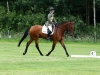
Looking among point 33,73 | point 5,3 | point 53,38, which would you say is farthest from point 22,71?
point 5,3

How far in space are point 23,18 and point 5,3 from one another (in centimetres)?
1049

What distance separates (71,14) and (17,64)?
1542 inches

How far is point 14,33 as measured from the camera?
4888 centimetres

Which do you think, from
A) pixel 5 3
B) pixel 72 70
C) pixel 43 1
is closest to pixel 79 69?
pixel 72 70

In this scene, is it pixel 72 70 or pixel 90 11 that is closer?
pixel 72 70

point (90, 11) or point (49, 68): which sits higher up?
point (49, 68)

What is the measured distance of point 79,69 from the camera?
17.7m

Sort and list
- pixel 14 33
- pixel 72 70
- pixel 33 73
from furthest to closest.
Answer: pixel 14 33 < pixel 72 70 < pixel 33 73

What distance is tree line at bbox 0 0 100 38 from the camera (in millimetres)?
50594

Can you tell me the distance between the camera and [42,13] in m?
55.2

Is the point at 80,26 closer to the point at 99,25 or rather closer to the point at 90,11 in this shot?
the point at 99,25

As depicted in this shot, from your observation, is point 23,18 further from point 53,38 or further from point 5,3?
point 53,38

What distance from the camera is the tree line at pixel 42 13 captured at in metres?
50.6

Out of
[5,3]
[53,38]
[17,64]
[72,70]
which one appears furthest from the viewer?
[5,3]
